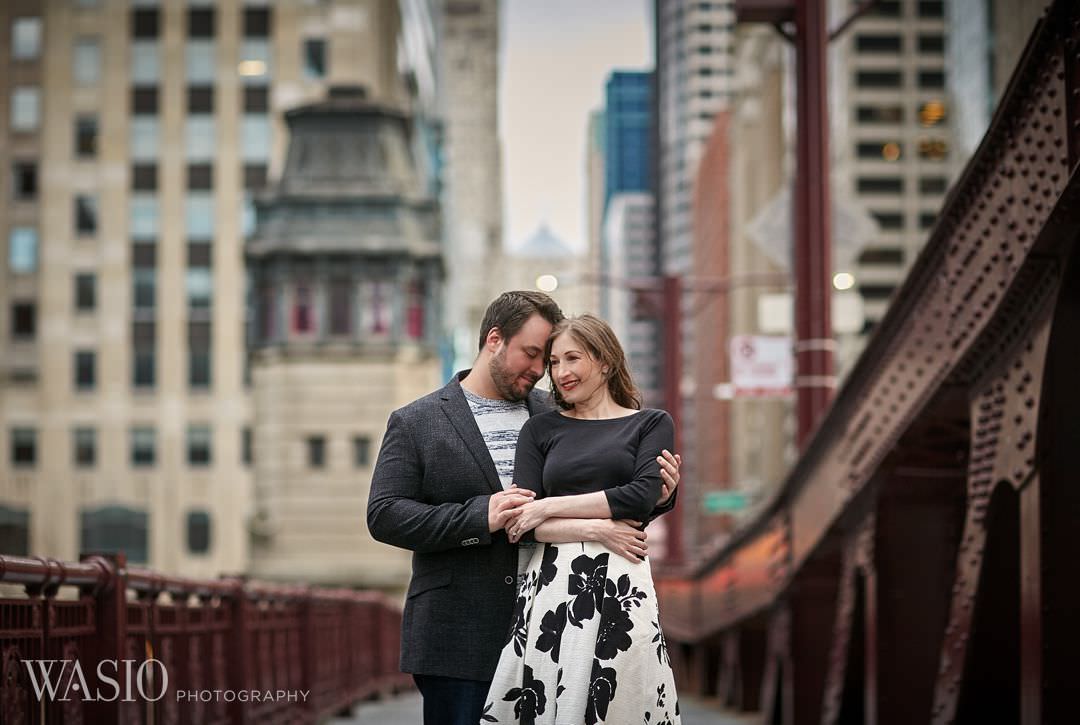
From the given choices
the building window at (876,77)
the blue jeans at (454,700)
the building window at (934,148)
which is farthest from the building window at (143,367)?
the blue jeans at (454,700)

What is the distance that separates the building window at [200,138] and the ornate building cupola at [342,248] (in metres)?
16.2

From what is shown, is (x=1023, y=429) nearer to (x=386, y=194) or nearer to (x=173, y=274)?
(x=386, y=194)

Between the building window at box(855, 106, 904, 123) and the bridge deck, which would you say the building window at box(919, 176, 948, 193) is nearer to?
the building window at box(855, 106, 904, 123)

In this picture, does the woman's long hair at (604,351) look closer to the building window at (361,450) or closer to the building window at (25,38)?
the building window at (361,450)

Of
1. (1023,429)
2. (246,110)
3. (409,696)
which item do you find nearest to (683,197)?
(246,110)

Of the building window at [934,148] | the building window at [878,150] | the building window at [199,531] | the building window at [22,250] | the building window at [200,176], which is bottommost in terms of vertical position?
the building window at [199,531]

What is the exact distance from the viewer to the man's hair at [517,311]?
571 centimetres

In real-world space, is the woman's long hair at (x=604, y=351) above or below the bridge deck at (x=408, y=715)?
above

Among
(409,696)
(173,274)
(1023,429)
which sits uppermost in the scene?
(173,274)

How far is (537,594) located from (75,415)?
73370 millimetres

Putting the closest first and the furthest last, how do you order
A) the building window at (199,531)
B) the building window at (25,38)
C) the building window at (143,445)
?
the building window at (199,531) → the building window at (143,445) → the building window at (25,38)

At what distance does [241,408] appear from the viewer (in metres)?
75.3

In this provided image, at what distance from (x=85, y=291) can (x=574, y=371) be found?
2935 inches

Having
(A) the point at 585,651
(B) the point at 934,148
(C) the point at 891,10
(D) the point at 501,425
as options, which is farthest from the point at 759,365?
(C) the point at 891,10
